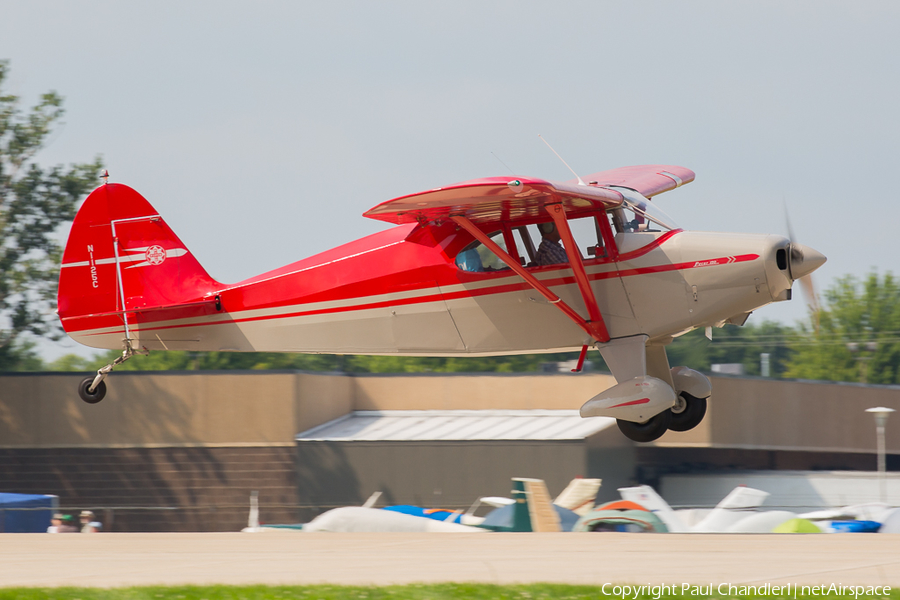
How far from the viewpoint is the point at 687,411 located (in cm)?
1313

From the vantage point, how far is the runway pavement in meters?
9.94

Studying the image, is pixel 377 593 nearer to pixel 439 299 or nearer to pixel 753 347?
pixel 439 299

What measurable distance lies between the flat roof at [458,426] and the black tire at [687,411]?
19.1 metres

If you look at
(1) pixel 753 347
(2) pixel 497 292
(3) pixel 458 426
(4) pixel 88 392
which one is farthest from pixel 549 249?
(1) pixel 753 347

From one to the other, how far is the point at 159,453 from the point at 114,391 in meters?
2.56

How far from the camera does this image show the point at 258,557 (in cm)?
1166

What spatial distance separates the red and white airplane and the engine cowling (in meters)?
0.02

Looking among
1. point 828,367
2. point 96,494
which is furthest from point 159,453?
point 828,367

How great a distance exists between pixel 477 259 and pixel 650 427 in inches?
117

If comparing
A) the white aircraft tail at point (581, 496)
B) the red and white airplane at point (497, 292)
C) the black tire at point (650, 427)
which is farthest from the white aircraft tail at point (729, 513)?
the black tire at point (650, 427)

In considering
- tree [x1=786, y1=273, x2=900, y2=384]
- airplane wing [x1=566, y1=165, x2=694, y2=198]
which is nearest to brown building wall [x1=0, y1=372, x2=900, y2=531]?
airplane wing [x1=566, y1=165, x2=694, y2=198]

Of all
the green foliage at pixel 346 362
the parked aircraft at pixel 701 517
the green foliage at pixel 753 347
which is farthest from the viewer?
the green foliage at pixel 753 347

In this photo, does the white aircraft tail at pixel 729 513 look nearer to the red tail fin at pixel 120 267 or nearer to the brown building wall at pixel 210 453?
the brown building wall at pixel 210 453

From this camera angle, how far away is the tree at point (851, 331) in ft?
276
